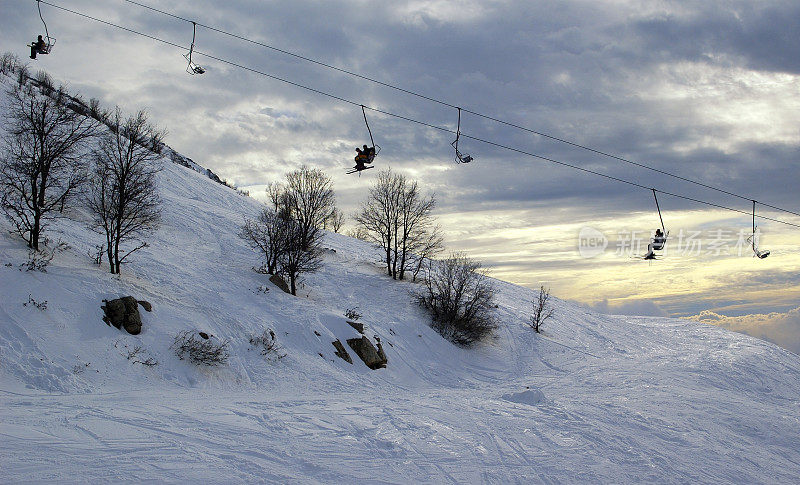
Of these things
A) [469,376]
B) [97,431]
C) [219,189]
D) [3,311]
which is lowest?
[469,376]

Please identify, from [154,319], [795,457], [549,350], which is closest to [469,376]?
[549,350]

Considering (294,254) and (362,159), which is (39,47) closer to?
(362,159)

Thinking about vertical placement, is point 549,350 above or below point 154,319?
below

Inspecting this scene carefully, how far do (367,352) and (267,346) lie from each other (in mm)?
5617

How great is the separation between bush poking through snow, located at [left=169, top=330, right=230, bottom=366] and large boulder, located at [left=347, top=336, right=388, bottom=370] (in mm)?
7209

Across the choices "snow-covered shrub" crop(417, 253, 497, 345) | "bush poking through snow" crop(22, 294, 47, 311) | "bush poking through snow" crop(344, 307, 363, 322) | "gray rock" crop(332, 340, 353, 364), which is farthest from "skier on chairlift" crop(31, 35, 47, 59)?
"snow-covered shrub" crop(417, 253, 497, 345)

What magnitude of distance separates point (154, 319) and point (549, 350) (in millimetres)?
26943

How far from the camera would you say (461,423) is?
15.7 m

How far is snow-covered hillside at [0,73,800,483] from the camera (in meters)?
11.1

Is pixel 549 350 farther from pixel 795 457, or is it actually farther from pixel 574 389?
pixel 795 457

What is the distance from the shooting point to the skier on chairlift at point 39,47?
47.7 feet

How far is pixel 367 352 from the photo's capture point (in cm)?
2653

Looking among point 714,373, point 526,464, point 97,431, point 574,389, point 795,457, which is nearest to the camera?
point 97,431

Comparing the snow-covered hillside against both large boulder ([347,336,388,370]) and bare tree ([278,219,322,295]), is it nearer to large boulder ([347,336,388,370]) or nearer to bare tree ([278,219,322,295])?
large boulder ([347,336,388,370])
